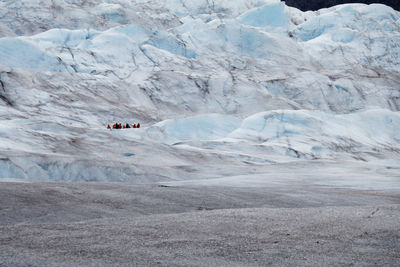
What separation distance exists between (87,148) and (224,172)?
9.81 feet

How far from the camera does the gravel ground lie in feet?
8.49

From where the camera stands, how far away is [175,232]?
3209 millimetres

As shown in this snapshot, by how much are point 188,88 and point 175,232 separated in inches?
690

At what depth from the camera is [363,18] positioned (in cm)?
2906

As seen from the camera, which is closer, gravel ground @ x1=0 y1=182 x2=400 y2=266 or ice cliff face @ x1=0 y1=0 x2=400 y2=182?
gravel ground @ x1=0 y1=182 x2=400 y2=266

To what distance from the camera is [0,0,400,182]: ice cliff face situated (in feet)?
32.4

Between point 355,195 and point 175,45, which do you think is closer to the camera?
point 355,195

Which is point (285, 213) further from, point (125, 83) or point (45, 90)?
point (125, 83)

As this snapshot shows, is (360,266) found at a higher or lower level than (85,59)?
lower

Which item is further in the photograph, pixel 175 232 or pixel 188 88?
pixel 188 88

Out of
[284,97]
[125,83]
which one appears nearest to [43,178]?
[125,83]

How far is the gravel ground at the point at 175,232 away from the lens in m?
2.59

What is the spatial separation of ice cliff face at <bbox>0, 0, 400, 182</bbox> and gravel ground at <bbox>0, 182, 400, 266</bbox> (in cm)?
334

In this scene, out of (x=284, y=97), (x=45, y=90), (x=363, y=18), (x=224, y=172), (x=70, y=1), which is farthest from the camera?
(x=363, y=18)
